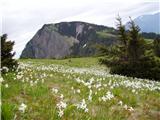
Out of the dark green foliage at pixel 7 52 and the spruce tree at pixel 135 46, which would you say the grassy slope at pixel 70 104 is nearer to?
the dark green foliage at pixel 7 52

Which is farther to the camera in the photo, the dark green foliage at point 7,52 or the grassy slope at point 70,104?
the dark green foliage at point 7,52

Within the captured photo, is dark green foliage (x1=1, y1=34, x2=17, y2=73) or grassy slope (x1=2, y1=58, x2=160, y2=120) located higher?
dark green foliage (x1=1, y1=34, x2=17, y2=73)

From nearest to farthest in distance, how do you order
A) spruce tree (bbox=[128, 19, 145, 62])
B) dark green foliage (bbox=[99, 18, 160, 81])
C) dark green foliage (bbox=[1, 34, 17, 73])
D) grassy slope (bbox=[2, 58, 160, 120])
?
grassy slope (bbox=[2, 58, 160, 120])
dark green foliage (bbox=[1, 34, 17, 73])
dark green foliage (bbox=[99, 18, 160, 81])
spruce tree (bbox=[128, 19, 145, 62])

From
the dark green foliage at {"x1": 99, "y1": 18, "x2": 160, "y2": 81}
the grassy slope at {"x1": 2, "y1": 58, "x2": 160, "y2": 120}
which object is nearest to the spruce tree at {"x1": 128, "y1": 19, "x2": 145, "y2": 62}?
the dark green foliage at {"x1": 99, "y1": 18, "x2": 160, "y2": 81}

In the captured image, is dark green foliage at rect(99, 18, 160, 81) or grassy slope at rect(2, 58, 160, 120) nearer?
grassy slope at rect(2, 58, 160, 120)

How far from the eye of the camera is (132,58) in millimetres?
32000

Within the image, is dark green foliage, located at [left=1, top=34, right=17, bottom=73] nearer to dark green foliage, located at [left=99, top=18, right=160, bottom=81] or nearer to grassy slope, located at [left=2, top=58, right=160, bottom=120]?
grassy slope, located at [left=2, top=58, right=160, bottom=120]

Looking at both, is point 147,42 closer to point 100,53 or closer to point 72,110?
point 100,53

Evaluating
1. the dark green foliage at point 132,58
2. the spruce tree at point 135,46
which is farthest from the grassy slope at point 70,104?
the spruce tree at point 135,46

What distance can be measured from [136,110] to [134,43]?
19021mm

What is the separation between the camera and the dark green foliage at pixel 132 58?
1224 inches

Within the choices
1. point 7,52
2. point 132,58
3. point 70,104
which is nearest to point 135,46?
point 132,58

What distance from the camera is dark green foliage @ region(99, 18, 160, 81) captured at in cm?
3109

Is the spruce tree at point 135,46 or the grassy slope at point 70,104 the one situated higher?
the spruce tree at point 135,46
